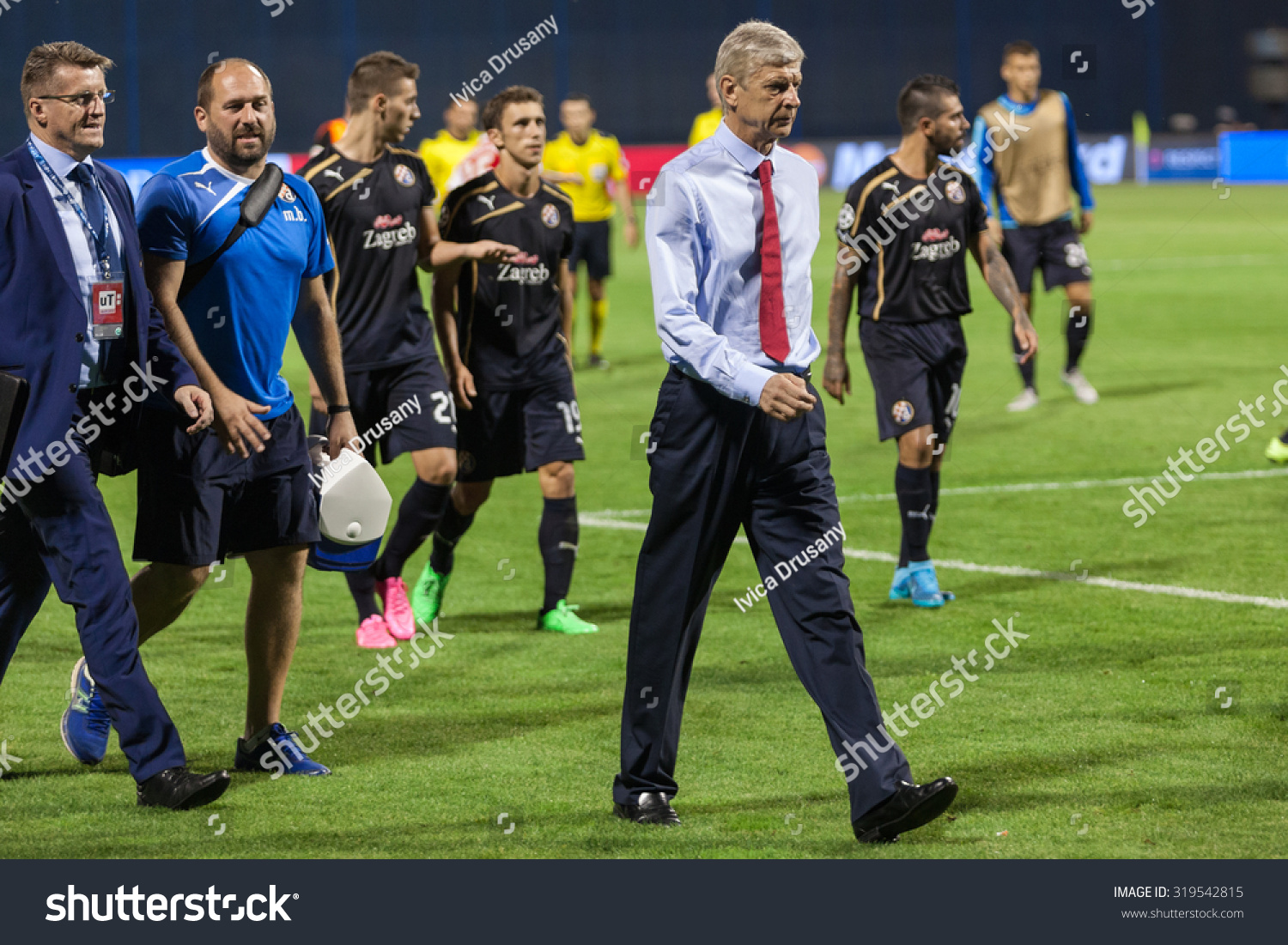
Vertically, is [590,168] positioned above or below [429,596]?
above

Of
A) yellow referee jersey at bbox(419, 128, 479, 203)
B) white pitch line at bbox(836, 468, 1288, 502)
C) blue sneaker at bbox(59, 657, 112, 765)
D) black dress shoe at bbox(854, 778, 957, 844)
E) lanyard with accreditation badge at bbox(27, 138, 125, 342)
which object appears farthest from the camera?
yellow referee jersey at bbox(419, 128, 479, 203)

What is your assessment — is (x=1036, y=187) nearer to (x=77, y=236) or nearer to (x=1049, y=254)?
(x=1049, y=254)

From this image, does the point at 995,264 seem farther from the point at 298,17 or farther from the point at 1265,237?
the point at 298,17

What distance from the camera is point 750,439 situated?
4609 mm

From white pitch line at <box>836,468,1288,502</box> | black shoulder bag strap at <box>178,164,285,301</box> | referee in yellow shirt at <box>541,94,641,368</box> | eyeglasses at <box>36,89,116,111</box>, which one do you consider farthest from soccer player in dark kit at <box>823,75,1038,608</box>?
referee in yellow shirt at <box>541,94,641,368</box>

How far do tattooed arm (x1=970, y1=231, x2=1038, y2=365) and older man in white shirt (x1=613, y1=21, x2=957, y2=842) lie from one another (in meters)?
3.27

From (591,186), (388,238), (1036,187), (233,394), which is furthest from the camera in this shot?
(591,186)

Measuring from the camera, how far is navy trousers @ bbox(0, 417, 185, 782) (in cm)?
473

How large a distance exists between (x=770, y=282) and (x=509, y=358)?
3.17 metres

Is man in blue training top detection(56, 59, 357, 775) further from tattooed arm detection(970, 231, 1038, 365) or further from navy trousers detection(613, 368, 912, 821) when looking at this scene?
tattooed arm detection(970, 231, 1038, 365)

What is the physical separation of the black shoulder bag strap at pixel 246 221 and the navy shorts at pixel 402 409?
217 centimetres

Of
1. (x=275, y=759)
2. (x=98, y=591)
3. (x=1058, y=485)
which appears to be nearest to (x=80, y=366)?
(x=98, y=591)

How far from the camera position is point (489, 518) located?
398 inches

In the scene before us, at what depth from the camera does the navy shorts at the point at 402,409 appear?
23.7 feet
